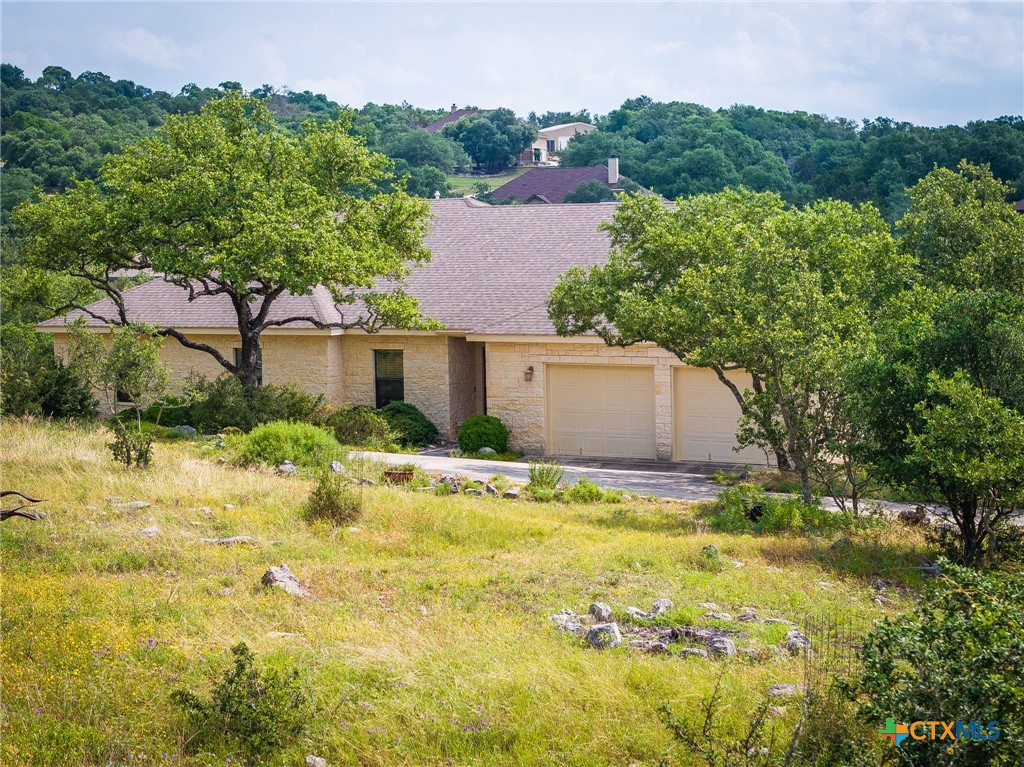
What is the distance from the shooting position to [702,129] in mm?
62031

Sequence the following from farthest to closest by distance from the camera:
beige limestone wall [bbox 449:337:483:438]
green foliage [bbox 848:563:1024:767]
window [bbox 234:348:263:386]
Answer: window [bbox 234:348:263:386], beige limestone wall [bbox 449:337:483:438], green foliage [bbox 848:563:1024:767]

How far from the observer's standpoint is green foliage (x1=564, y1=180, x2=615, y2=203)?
57.9 meters

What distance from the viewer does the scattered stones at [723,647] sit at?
8.70 m

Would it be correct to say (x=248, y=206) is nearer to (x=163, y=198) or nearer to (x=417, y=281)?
(x=163, y=198)

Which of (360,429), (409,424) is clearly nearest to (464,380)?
(409,424)

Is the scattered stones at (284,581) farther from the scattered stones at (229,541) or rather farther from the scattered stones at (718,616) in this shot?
the scattered stones at (718,616)

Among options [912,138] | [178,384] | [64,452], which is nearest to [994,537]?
[64,452]

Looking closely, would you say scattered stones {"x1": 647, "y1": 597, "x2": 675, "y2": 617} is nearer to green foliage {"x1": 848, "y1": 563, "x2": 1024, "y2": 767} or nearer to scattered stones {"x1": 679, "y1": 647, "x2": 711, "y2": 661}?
scattered stones {"x1": 679, "y1": 647, "x2": 711, "y2": 661}

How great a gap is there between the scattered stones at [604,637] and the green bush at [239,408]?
15374mm

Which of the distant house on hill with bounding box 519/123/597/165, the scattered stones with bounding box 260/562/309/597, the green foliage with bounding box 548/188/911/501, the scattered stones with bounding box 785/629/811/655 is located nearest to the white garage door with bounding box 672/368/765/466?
the green foliage with bounding box 548/188/911/501

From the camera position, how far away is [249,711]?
7258mm

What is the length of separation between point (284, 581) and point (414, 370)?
16.0 metres

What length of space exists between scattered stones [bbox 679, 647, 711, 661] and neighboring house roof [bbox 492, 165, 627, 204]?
53863mm

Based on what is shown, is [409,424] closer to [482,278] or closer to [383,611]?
[482,278]
